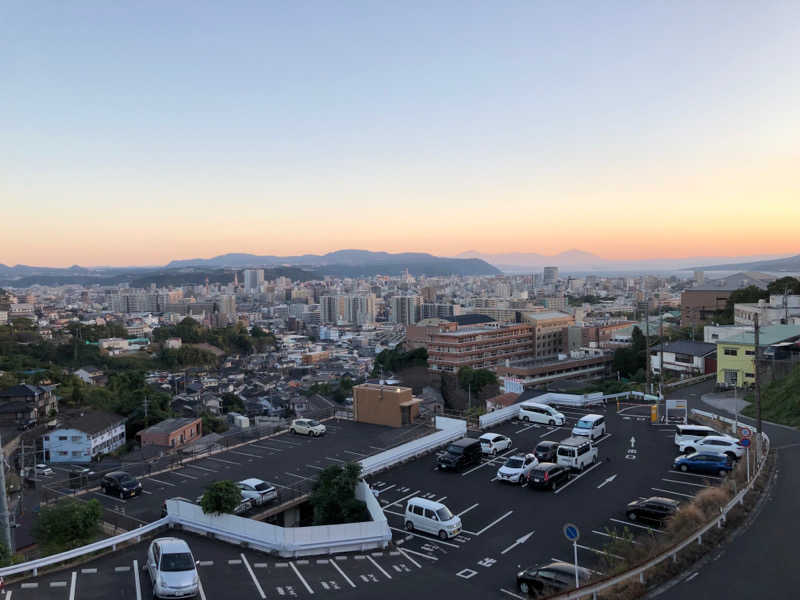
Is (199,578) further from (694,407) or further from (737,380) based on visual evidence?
(737,380)

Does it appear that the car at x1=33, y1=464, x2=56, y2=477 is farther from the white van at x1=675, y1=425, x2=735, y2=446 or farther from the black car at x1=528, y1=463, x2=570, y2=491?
the white van at x1=675, y1=425, x2=735, y2=446

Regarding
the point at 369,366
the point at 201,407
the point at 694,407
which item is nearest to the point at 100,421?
the point at 201,407

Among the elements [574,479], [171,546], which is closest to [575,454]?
[574,479]

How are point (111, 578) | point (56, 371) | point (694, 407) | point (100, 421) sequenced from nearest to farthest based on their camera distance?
1. point (111, 578)
2. point (694, 407)
3. point (100, 421)
4. point (56, 371)

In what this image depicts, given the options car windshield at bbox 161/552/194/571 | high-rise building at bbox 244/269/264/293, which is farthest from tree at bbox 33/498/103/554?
high-rise building at bbox 244/269/264/293

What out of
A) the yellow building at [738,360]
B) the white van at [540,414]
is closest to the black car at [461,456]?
the white van at [540,414]

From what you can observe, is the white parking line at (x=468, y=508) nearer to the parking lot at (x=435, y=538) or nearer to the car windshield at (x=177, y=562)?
the parking lot at (x=435, y=538)

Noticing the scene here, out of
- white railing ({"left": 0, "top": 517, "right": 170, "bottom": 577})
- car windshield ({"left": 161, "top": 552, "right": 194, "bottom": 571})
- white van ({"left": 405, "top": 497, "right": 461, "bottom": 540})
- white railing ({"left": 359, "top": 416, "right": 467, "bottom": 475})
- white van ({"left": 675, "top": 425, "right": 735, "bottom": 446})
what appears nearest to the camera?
car windshield ({"left": 161, "top": 552, "right": 194, "bottom": 571})

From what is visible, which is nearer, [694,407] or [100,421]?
[694,407]
